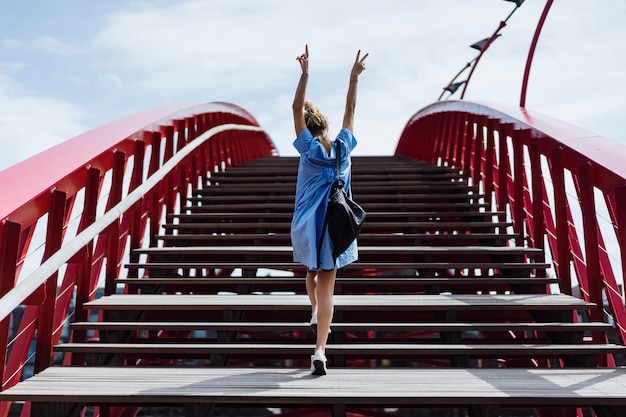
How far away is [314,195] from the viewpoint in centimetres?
338

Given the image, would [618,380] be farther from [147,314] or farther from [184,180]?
[184,180]

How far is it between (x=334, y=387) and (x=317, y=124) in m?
1.33

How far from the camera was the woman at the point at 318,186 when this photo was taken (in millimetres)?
3258

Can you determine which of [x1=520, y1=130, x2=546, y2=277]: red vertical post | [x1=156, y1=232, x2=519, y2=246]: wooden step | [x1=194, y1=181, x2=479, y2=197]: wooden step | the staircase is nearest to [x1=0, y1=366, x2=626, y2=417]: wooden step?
the staircase

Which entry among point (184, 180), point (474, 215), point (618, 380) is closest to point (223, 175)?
point (184, 180)

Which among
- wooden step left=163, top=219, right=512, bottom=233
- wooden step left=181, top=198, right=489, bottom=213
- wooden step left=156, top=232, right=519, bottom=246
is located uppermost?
wooden step left=181, top=198, right=489, bottom=213

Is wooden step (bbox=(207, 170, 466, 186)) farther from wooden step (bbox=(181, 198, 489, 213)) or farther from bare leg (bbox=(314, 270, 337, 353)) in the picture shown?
bare leg (bbox=(314, 270, 337, 353))

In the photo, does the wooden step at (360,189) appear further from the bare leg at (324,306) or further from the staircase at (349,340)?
the bare leg at (324,306)

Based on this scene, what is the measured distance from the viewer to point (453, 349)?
364cm

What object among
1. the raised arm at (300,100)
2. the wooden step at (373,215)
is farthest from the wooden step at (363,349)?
the wooden step at (373,215)

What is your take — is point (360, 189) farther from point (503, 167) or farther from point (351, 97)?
point (351, 97)

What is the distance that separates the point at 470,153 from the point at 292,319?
5.00 m

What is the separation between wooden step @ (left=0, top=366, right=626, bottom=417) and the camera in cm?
281

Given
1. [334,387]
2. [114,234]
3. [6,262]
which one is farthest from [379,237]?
[6,262]
